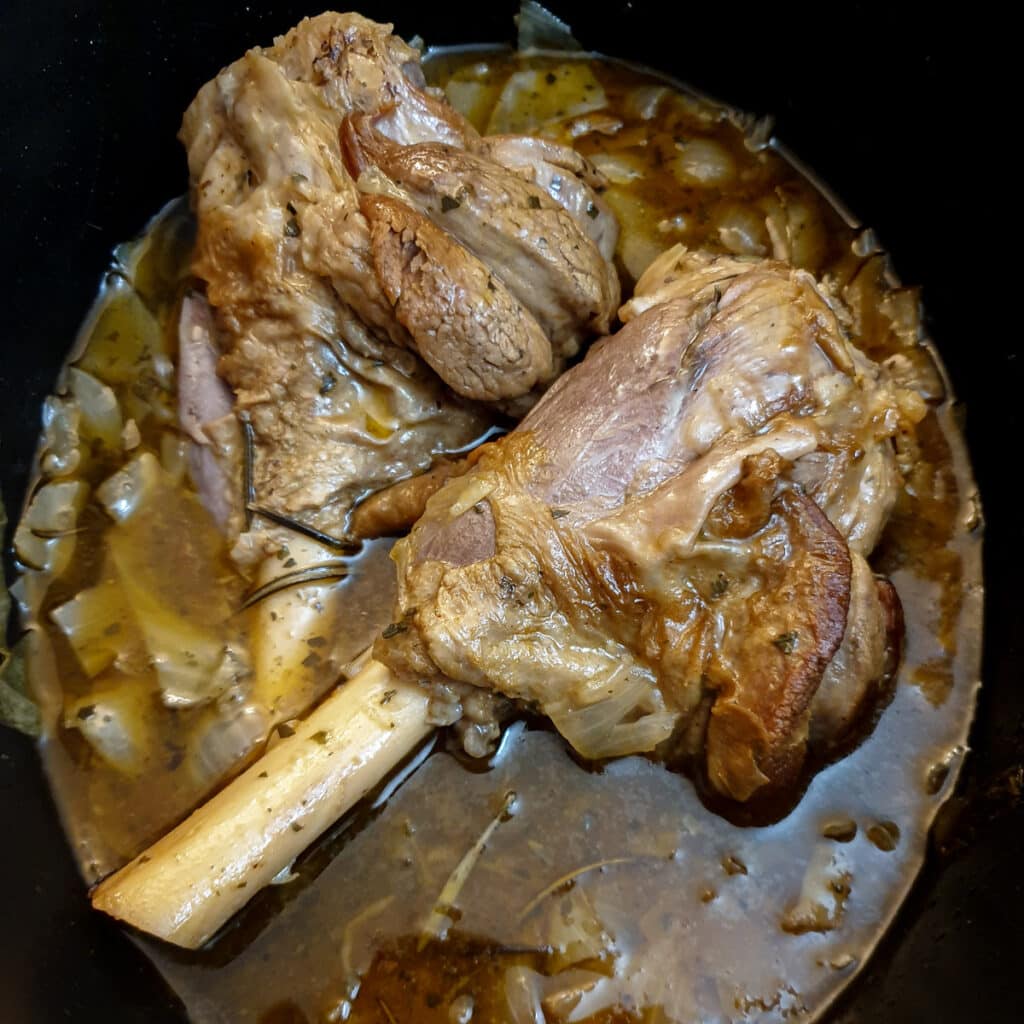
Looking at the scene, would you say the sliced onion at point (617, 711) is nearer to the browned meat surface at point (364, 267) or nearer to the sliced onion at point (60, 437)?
the browned meat surface at point (364, 267)

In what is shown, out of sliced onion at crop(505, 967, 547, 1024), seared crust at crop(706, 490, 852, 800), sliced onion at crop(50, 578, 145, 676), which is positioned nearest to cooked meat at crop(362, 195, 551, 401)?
seared crust at crop(706, 490, 852, 800)

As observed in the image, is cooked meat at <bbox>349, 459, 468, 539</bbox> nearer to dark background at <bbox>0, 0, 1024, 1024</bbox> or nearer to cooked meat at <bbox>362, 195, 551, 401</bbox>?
cooked meat at <bbox>362, 195, 551, 401</bbox>

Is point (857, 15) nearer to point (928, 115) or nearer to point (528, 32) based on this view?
point (928, 115)

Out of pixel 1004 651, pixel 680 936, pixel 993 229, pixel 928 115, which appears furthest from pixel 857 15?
pixel 680 936

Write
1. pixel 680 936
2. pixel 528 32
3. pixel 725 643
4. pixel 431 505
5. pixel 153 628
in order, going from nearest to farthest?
1. pixel 725 643
2. pixel 680 936
3. pixel 431 505
4. pixel 153 628
5. pixel 528 32

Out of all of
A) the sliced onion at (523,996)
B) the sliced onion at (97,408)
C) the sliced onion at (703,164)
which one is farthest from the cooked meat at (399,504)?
the sliced onion at (703,164)

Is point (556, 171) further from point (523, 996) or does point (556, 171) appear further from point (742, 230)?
Result: point (523, 996)
